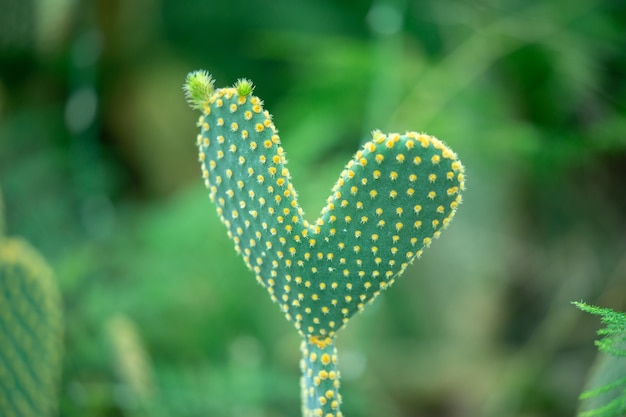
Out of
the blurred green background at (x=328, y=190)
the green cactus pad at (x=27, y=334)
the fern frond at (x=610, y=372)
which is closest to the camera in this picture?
the fern frond at (x=610, y=372)

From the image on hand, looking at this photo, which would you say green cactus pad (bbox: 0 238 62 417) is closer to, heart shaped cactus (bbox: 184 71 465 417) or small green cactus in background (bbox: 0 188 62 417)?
small green cactus in background (bbox: 0 188 62 417)

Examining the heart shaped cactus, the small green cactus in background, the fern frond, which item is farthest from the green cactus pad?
the fern frond

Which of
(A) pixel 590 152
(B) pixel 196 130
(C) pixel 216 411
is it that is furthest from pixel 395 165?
(B) pixel 196 130

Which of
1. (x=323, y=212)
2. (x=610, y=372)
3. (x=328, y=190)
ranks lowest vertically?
(x=610, y=372)

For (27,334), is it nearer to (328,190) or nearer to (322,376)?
(322,376)

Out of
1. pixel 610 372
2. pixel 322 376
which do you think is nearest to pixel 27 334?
pixel 322 376

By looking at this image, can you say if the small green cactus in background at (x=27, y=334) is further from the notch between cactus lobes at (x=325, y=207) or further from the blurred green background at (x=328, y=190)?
the notch between cactus lobes at (x=325, y=207)

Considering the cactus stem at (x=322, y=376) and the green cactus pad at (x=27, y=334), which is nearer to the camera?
the cactus stem at (x=322, y=376)

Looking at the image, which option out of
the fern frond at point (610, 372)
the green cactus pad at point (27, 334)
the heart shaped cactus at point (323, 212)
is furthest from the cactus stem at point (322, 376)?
the green cactus pad at point (27, 334)
